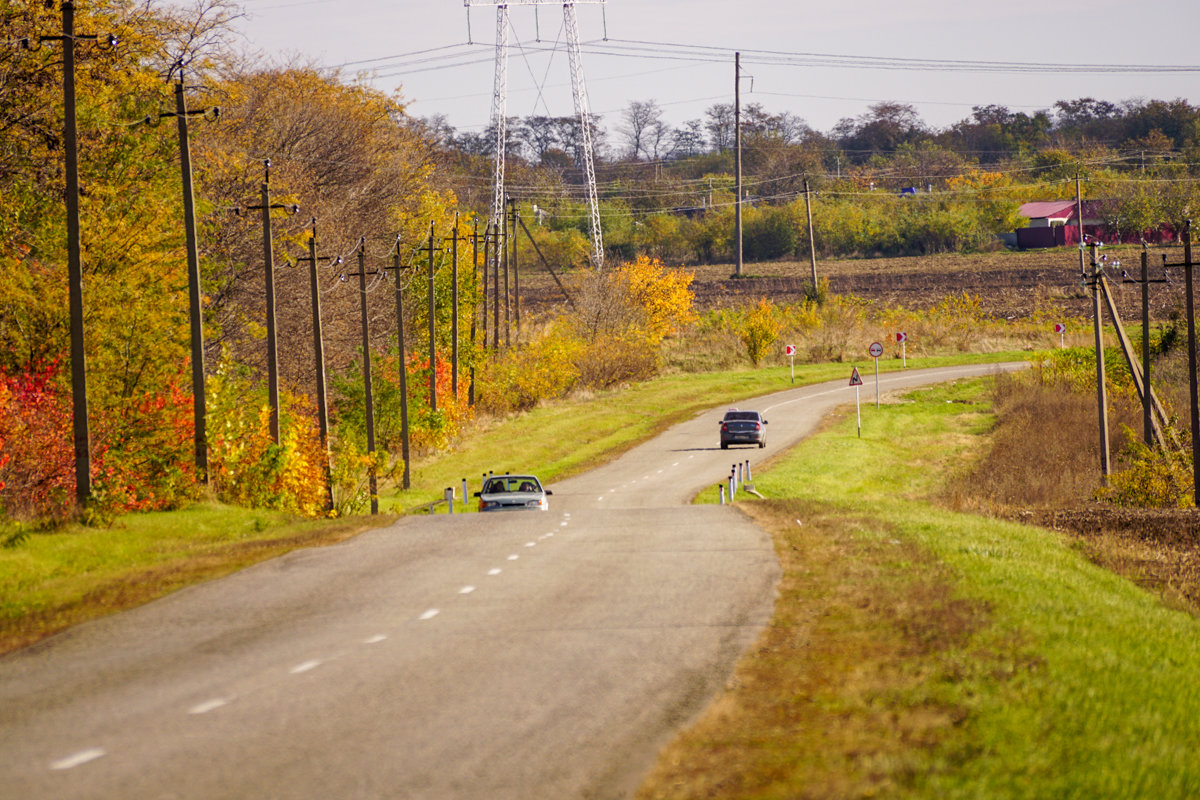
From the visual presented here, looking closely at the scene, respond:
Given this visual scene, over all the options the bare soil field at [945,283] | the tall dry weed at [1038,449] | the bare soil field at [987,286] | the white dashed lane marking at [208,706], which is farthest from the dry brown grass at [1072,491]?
the bare soil field at [945,283]

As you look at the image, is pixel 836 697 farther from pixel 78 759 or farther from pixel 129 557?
pixel 129 557

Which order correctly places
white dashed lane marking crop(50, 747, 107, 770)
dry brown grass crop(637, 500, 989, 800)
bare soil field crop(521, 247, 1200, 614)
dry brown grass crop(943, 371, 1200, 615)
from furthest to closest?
bare soil field crop(521, 247, 1200, 614)
dry brown grass crop(943, 371, 1200, 615)
white dashed lane marking crop(50, 747, 107, 770)
dry brown grass crop(637, 500, 989, 800)

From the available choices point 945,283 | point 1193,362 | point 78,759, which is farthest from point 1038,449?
point 945,283

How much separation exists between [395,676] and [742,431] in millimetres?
39512

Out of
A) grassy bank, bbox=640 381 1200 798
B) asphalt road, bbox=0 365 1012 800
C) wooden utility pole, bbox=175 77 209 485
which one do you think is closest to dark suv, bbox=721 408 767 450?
wooden utility pole, bbox=175 77 209 485

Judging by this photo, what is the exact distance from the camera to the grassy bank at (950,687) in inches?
284

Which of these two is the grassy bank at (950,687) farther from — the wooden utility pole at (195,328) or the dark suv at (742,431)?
the dark suv at (742,431)

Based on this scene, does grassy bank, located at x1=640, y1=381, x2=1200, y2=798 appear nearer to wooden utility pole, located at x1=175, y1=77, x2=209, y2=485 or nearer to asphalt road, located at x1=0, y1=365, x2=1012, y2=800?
asphalt road, located at x1=0, y1=365, x2=1012, y2=800

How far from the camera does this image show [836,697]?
30.8 feet

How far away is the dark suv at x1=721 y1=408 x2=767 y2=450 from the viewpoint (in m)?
48.9

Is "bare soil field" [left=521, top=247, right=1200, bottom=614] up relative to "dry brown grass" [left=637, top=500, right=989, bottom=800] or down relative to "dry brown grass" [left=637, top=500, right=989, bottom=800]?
up

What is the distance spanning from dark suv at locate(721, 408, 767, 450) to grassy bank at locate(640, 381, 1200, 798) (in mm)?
29700

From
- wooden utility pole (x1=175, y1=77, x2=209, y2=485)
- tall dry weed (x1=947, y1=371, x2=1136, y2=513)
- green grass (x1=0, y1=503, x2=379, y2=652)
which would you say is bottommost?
tall dry weed (x1=947, y1=371, x2=1136, y2=513)

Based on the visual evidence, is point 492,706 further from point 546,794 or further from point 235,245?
point 235,245
